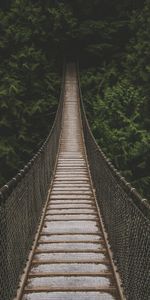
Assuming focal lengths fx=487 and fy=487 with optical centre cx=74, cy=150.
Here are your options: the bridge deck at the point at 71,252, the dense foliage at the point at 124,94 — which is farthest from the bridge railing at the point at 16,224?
the dense foliage at the point at 124,94

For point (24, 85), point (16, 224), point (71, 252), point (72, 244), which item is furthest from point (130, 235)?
point (24, 85)

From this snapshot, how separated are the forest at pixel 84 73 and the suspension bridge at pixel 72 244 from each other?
34.2 feet

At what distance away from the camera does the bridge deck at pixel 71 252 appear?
4.43 meters

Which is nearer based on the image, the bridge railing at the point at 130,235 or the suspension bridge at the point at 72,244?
the bridge railing at the point at 130,235

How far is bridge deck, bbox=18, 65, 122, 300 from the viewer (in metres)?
4.43

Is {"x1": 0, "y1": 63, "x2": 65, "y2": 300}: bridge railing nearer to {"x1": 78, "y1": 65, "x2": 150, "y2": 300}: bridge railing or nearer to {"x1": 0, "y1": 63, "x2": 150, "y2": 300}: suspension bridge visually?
{"x1": 0, "y1": 63, "x2": 150, "y2": 300}: suspension bridge

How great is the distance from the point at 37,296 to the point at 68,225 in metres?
2.39

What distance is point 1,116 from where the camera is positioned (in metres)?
20.3

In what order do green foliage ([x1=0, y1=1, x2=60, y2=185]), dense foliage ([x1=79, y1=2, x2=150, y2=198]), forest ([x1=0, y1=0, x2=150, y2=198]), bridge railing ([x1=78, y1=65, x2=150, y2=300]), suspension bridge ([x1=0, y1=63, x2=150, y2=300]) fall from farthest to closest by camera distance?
green foliage ([x1=0, y1=1, x2=60, y2=185]), forest ([x1=0, y1=0, x2=150, y2=198]), dense foliage ([x1=79, y1=2, x2=150, y2=198]), suspension bridge ([x1=0, y1=63, x2=150, y2=300]), bridge railing ([x1=78, y1=65, x2=150, y2=300])

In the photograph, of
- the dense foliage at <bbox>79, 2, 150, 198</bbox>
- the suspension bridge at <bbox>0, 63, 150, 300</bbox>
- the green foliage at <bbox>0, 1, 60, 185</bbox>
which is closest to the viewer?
the suspension bridge at <bbox>0, 63, 150, 300</bbox>

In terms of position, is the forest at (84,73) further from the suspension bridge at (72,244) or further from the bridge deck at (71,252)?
the suspension bridge at (72,244)

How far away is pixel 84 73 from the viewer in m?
23.8

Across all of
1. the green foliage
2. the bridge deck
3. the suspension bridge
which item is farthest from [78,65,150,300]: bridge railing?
the green foliage

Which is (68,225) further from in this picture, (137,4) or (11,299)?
(137,4)
